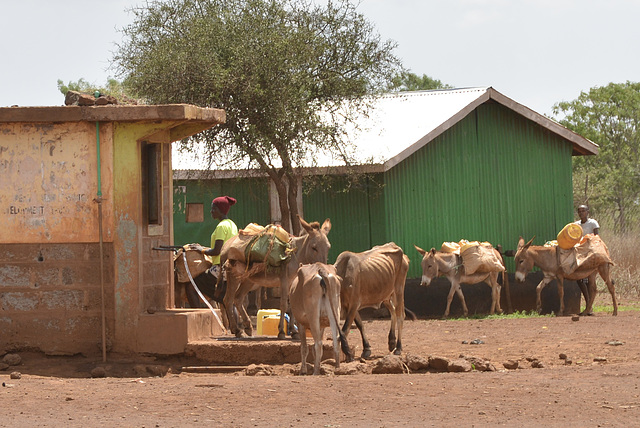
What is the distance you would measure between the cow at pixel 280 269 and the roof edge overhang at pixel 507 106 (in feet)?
24.8

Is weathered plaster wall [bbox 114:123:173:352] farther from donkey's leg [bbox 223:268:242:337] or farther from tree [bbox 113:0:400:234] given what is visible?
tree [bbox 113:0:400:234]

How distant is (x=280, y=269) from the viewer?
12.8 meters

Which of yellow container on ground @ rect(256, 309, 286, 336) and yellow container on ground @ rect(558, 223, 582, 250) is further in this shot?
yellow container on ground @ rect(558, 223, 582, 250)

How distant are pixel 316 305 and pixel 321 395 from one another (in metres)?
A: 1.93

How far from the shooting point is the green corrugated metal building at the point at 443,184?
21.6 metres

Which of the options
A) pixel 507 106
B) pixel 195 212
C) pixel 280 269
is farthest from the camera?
pixel 195 212

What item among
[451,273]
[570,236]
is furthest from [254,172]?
[570,236]

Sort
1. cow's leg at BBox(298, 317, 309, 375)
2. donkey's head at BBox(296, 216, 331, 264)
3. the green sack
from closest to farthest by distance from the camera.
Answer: cow's leg at BBox(298, 317, 309, 375) → donkey's head at BBox(296, 216, 331, 264) → the green sack

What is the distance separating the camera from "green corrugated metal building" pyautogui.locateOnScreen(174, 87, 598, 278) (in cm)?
2162

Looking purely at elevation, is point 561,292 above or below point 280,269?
below

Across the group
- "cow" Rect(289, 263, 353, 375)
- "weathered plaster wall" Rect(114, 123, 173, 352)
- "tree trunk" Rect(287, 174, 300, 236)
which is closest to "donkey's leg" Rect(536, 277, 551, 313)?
"tree trunk" Rect(287, 174, 300, 236)

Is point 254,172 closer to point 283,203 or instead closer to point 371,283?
point 283,203

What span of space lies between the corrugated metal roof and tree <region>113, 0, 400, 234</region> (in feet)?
2.62

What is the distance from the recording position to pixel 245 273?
12766 mm
